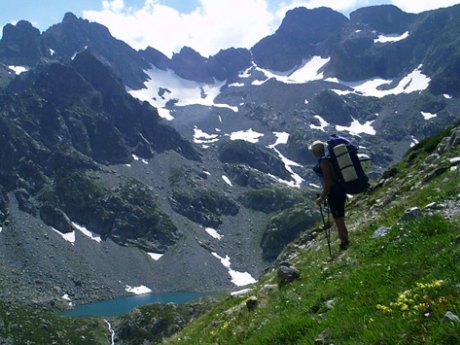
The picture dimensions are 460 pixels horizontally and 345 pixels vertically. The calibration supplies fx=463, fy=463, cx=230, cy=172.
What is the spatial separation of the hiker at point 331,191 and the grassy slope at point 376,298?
83 cm

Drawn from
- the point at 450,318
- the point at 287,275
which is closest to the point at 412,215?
the point at 287,275

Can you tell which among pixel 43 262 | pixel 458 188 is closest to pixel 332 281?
pixel 458 188

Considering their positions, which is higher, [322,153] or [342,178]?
[322,153]

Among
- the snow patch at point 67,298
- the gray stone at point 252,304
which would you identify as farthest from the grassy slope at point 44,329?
the gray stone at point 252,304

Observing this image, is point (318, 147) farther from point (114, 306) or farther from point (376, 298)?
point (114, 306)

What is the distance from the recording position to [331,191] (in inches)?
501

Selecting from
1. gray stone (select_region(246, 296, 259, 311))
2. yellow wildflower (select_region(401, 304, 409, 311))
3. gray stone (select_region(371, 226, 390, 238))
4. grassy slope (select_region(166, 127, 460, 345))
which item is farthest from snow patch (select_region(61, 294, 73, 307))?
yellow wildflower (select_region(401, 304, 409, 311))

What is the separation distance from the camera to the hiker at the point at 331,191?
41.2 ft

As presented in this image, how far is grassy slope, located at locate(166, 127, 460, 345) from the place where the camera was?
606 cm

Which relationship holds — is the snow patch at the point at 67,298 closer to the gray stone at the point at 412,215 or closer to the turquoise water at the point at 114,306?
the turquoise water at the point at 114,306

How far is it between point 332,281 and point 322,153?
451 centimetres

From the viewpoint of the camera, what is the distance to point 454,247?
7.67m

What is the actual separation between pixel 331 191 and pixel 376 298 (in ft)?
18.4

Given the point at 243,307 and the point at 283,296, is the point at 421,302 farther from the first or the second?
the point at 243,307
